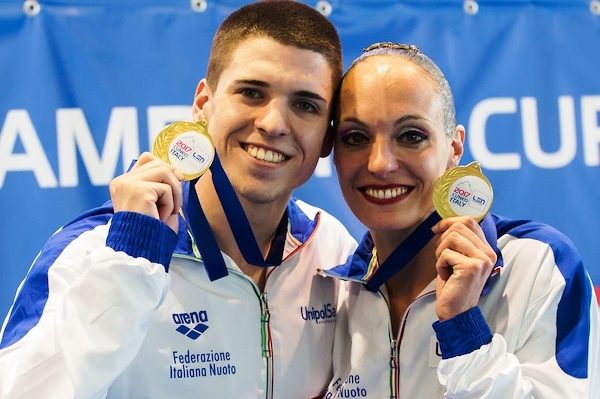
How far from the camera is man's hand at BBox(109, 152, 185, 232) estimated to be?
198cm

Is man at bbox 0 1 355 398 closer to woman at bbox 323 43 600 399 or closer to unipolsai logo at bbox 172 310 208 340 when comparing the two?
unipolsai logo at bbox 172 310 208 340

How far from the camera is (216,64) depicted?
261cm

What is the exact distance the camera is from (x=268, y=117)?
7.88ft

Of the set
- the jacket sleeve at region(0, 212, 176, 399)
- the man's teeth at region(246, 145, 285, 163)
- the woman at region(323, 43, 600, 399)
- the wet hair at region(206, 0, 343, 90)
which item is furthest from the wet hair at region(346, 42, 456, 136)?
the jacket sleeve at region(0, 212, 176, 399)

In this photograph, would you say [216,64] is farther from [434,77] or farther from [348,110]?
[434,77]

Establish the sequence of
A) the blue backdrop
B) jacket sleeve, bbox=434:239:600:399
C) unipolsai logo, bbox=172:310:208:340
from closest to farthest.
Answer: jacket sleeve, bbox=434:239:600:399, unipolsai logo, bbox=172:310:208:340, the blue backdrop

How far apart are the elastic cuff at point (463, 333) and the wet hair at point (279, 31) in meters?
0.81

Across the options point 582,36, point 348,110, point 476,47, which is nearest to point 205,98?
point 348,110

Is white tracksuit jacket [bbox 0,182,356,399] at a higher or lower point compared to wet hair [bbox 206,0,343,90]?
lower

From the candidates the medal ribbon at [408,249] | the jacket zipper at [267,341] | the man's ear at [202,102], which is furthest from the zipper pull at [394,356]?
the man's ear at [202,102]

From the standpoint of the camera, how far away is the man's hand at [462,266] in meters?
2.10

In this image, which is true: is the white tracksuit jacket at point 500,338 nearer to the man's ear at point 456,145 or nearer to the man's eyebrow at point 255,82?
the man's ear at point 456,145

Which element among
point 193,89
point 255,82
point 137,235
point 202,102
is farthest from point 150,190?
point 193,89

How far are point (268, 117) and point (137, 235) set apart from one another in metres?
0.59
